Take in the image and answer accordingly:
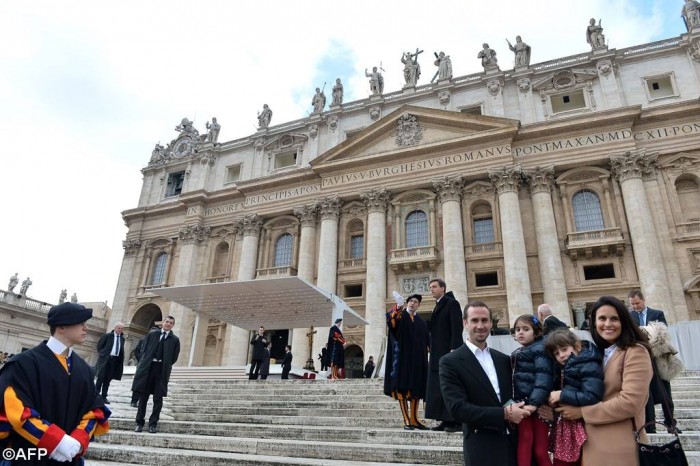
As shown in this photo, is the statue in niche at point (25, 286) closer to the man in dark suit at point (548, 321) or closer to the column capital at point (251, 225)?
the column capital at point (251, 225)

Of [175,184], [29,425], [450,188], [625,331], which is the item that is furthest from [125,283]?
[625,331]

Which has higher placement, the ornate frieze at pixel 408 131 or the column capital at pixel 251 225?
the ornate frieze at pixel 408 131

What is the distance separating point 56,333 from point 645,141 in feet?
84.5

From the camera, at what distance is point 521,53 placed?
87.7 ft

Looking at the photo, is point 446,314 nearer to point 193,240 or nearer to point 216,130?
point 193,240

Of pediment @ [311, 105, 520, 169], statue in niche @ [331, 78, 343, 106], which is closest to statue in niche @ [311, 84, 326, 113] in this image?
statue in niche @ [331, 78, 343, 106]

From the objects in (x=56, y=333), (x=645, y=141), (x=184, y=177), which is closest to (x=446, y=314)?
(x=56, y=333)

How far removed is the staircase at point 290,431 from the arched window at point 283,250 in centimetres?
1589

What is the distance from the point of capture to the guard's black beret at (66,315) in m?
3.26

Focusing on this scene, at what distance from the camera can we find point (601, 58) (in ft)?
80.5

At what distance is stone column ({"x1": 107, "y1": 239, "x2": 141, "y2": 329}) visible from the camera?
3075cm

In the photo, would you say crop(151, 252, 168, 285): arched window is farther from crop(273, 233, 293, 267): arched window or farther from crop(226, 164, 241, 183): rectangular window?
crop(273, 233, 293, 267): arched window

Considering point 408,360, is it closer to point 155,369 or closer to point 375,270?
point 155,369

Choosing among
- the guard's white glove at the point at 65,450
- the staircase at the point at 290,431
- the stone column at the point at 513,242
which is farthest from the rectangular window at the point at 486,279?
the guard's white glove at the point at 65,450
